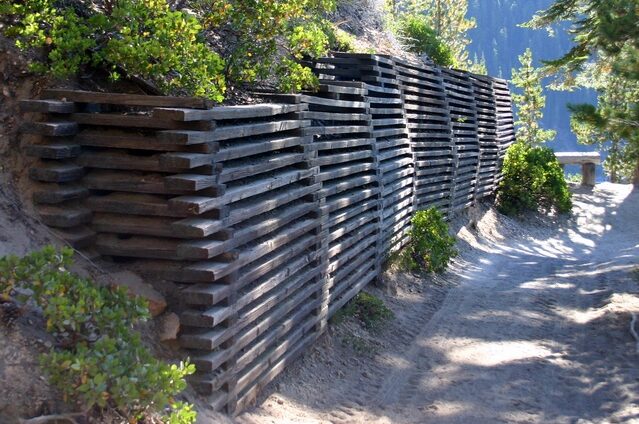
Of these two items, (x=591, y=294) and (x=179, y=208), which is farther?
(x=591, y=294)

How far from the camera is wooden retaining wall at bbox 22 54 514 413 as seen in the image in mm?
5121

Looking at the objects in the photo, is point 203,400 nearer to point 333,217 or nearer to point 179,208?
point 179,208

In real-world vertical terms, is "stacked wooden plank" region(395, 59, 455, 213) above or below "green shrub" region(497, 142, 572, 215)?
above

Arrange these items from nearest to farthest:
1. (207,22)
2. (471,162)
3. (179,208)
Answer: (179,208), (207,22), (471,162)

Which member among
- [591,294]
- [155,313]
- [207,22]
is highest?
[207,22]

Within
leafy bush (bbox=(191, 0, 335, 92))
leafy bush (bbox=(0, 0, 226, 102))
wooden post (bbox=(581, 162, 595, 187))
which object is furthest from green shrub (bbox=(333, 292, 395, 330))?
wooden post (bbox=(581, 162, 595, 187))

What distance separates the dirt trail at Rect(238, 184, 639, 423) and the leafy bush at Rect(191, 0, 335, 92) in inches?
107

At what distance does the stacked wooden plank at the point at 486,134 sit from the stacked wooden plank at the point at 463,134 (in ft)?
1.92

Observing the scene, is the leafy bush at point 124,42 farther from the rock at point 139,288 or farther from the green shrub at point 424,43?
the green shrub at point 424,43

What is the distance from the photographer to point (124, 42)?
6.06 meters

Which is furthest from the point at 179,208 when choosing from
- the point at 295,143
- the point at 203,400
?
the point at 295,143

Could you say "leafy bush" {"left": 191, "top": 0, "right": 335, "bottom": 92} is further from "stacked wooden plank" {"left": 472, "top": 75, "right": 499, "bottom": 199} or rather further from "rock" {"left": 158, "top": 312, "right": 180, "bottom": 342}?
"stacked wooden plank" {"left": 472, "top": 75, "right": 499, "bottom": 199}

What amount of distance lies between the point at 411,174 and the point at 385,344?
395 centimetres

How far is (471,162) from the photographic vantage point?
663 inches
